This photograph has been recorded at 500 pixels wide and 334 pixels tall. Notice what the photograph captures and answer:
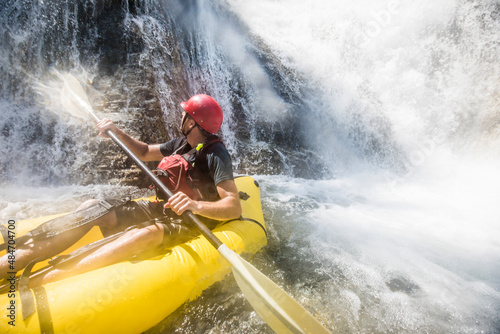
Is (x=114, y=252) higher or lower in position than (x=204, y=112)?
lower

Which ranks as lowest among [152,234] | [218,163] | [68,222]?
[152,234]

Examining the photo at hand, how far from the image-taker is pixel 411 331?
2.10m

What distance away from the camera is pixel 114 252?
191cm

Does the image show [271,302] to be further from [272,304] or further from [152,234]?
[152,234]

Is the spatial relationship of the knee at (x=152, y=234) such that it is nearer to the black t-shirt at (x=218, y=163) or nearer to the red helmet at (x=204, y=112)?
the black t-shirt at (x=218, y=163)

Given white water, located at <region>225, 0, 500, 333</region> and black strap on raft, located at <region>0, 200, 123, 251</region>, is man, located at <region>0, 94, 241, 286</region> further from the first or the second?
white water, located at <region>225, 0, 500, 333</region>

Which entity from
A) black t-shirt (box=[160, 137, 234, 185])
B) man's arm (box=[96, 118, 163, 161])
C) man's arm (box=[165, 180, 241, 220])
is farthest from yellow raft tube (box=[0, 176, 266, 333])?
man's arm (box=[96, 118, 163, 161])

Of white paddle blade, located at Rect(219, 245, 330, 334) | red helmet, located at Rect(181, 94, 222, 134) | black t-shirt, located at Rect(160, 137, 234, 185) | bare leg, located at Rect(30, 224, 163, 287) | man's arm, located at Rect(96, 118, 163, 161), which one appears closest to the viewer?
white paddle blade, located at Rect(219, 245, 330, 334)

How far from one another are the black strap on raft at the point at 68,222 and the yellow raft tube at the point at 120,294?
1.40 ft

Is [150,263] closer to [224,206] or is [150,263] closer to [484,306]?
[224,206]

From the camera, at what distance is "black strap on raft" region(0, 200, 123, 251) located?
1794 millimetres

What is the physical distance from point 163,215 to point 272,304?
161cm

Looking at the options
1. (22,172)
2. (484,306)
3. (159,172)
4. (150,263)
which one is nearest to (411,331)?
(484,306)

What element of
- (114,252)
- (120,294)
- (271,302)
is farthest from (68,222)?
(271,302)
